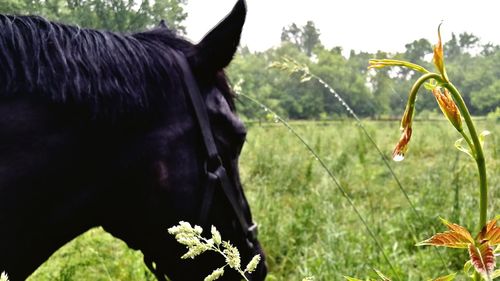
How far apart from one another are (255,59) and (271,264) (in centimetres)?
4347

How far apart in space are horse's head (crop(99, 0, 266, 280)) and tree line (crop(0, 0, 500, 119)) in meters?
0.16

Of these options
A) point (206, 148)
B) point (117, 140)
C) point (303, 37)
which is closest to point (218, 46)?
point (206, 148)

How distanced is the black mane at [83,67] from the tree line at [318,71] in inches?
13.6

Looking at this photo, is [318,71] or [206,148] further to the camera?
[318,71]

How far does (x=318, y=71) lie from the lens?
38.3m

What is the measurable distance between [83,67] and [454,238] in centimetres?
105

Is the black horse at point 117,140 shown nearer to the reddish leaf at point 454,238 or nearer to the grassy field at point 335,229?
the grassy field at point 335,229

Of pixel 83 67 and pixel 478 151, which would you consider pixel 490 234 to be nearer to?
pixel 478 151

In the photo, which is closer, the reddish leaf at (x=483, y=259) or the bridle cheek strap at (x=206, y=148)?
the reddish leaf at (x=483, y=259)

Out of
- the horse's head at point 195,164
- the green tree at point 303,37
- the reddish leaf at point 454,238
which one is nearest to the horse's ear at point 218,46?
the horse's head at point 195,164

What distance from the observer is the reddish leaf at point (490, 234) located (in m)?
0.42

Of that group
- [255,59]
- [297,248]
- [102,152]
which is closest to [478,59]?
[255,59]

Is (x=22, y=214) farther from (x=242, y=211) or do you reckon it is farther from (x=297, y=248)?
(x=297, y=248)

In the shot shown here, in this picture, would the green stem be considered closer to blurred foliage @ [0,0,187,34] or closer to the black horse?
the black horse
